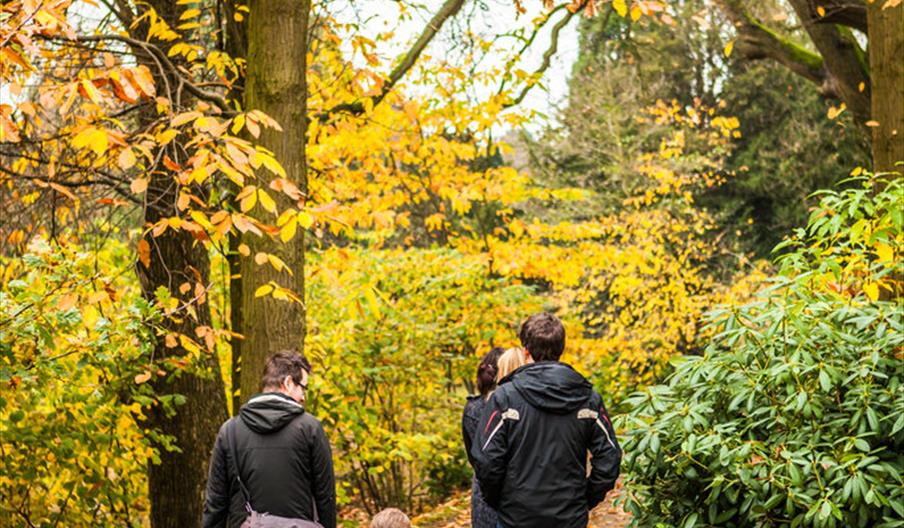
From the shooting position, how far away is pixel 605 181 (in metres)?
19.7

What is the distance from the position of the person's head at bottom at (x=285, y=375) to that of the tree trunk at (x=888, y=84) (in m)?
5.32

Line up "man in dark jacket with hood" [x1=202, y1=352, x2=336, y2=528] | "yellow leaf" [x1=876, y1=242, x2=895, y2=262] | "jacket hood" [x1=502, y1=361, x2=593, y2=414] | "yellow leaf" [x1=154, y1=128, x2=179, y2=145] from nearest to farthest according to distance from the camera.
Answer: "man in dark jacket with hood" [x1=202, y1=352, x2=336, y2=528] < "jacket hood" [x1=502, y1=361, x2=593, y2=414] < "yellow leaf" [x1=154, y1=128, x2=179, y2=145] < "yellow leaf" [x1=876, y1=242, x2=895, y2=262]

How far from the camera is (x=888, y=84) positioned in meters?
7.08

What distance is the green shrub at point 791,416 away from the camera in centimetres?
410

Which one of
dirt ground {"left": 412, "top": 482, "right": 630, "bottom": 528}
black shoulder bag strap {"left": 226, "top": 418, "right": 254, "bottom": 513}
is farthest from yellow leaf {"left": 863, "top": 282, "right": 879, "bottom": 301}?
dirt ground {"left": 412, "top": 482, "right": 630, "bottom": 528}

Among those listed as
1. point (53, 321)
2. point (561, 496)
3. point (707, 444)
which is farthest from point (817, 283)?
point (53, 321)

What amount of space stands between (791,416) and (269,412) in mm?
2565

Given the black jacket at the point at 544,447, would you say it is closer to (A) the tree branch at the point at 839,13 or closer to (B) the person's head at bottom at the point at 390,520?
(B) the person's head at bottom at the point at 390,520

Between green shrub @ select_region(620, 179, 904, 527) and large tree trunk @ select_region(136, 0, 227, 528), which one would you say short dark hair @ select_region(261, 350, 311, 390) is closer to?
green shrub @ select_region(620, 179, 904, 527)

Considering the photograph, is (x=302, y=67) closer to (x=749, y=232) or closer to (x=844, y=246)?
(x=844, y=246)

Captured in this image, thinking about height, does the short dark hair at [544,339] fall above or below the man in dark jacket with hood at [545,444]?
above

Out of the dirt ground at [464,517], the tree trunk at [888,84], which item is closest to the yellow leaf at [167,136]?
the tree trunk at [888,84]

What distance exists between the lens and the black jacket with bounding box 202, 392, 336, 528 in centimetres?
359

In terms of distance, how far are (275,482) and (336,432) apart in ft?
16.3
